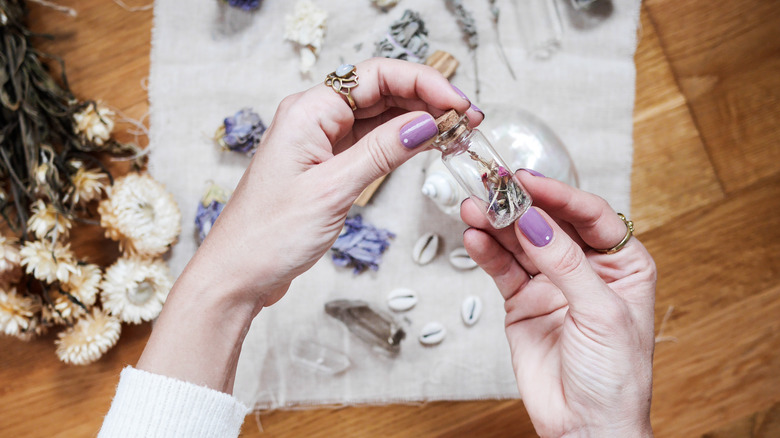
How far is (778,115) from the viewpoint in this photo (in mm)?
942

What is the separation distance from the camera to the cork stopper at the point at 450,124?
59cm

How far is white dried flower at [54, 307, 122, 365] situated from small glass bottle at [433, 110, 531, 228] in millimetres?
604

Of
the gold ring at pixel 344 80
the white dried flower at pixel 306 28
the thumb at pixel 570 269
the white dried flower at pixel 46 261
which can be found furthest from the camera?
the white dried flower at pixel 306 28

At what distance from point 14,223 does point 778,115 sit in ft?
4.33

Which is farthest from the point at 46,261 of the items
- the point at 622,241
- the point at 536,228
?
the point at 622,241

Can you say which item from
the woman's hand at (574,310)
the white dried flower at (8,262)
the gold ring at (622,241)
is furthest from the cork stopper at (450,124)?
the white dried flower at (8,262)

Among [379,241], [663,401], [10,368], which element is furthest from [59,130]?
[663,401]

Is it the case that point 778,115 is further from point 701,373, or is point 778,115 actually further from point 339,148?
point 339,148

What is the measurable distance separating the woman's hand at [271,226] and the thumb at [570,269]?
0.48ft

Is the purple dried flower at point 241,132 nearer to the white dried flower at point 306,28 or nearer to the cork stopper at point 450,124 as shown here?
the white dried flower at point 306,28

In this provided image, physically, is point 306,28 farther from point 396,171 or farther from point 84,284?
point 84,284

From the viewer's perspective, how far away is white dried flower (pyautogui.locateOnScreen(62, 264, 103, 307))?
0.84 metres

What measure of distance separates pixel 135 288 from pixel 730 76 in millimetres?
1060

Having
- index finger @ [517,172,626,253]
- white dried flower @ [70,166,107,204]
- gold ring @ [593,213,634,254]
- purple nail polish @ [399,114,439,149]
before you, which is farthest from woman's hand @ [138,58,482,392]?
white dried flower @ [70,166,107,204]
